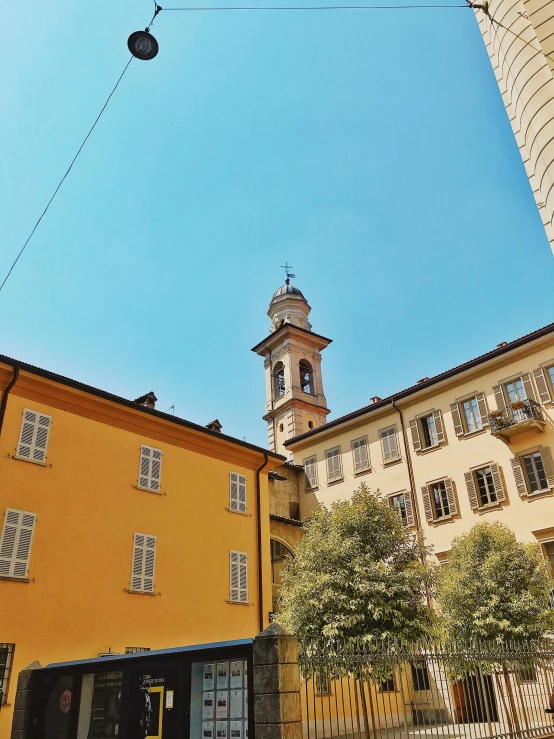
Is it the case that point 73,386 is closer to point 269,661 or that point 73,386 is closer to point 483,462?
point 269,661

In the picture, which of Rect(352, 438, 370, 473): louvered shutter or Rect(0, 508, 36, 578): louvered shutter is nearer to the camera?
Rect(0, 508, 36, 578): louvered shutter

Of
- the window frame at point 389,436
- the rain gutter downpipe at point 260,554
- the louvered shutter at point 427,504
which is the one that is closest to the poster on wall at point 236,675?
the rain gutter downpipe at point 260,554

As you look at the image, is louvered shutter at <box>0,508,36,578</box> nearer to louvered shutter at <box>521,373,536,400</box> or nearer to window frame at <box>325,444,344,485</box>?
window frame at <box>325,444,344,485</box>

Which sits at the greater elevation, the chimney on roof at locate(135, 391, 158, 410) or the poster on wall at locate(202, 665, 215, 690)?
the chimney on roof at locate(135, 391, 158, 410)

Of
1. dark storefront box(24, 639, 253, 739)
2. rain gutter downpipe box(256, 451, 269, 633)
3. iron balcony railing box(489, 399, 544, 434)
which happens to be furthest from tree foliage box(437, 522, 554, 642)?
dark storefront box(24, 639, 253, 739)

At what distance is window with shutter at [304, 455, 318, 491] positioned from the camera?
1249 inches

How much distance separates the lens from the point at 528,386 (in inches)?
933

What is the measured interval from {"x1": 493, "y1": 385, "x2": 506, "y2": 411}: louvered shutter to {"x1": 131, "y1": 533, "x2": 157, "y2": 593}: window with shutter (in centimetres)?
1502

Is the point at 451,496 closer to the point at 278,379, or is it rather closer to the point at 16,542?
the point at 16,542

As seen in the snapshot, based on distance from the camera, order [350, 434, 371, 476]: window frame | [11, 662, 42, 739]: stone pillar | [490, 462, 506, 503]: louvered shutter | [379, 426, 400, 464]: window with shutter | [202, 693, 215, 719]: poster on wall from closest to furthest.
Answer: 1. [202, 693, 215, 719]: poster on wall
2. [11, 662, 42, 739]: stone pillar
3. [490, 462, 506, 503]: louvered shutter
4. [379, 426, 400, 464]: window with shutter
5. [350, 434, 371, 476]: window frame

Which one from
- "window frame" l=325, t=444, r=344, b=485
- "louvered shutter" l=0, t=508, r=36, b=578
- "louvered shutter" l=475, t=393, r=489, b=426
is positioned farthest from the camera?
"window frame" l=325, t=444, r=344, b=485

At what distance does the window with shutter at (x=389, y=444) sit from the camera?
28.3 metres

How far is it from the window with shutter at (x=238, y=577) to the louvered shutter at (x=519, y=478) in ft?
35.8

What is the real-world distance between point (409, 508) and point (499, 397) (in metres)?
6.42
